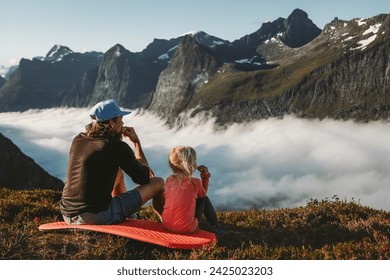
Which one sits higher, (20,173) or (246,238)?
(246,238)

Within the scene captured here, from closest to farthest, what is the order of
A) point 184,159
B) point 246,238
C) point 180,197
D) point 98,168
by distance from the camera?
1. point 98,168
2. point 184,159
3. point 180,197
4. point 246,238

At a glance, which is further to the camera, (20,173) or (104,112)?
(20,173)

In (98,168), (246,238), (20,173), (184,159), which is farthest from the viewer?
(20,173)

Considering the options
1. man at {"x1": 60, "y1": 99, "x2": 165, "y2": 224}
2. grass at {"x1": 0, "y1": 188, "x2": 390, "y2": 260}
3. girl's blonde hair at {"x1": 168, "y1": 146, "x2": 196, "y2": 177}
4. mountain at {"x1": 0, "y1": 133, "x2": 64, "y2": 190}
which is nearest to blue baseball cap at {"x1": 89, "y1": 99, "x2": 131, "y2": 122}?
man at {"x1": 60, "y1": 99, "x2": 165, "y2": 224}

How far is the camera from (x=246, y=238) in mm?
10219

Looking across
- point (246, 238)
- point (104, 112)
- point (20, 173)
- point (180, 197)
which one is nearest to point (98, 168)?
point (104, 112)

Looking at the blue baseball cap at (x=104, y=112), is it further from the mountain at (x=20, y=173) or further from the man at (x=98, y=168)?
the mountain at (x=20, y=173)

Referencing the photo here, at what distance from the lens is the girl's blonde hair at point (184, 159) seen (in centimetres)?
958

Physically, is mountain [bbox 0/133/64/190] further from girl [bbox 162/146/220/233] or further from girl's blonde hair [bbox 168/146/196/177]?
girl's blonde hair [bbox 168/146/196/177]

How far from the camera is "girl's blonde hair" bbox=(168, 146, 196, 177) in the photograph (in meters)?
9.58

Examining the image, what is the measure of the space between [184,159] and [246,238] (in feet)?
8.36

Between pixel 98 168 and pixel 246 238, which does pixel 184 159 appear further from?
pixel 246 238
